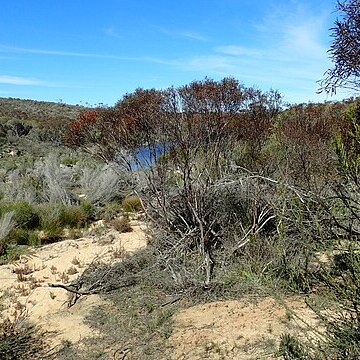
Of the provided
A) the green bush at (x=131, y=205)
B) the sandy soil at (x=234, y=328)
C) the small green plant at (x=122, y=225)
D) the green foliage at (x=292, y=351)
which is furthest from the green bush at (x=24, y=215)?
the green foliage at (x=292, y=351)

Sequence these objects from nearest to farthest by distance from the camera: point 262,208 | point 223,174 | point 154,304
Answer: point 154,304 → point 262,208 → point 223,174

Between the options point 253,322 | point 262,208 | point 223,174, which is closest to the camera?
point 253,322

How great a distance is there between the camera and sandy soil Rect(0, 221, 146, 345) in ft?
20.0

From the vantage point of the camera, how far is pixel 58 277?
814 cm

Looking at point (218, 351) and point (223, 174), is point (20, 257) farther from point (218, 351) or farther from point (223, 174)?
point (218, 351)

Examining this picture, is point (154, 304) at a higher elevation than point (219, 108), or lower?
lower

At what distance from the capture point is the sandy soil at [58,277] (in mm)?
6086

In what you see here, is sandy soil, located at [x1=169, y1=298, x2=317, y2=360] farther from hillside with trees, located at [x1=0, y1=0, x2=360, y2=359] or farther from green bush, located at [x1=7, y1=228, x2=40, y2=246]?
green bush, located at [x1=7, y1=228, x2=40, y2=246]

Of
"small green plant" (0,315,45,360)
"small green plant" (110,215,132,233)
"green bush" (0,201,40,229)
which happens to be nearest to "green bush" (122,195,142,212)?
"small green plant" (110,215,132,233)

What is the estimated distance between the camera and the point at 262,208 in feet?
25.3

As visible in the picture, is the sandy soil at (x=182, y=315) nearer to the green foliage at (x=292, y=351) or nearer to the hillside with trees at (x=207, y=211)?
the hillside with trees at (x=207, y=211)

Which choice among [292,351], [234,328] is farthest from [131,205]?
[292,351]

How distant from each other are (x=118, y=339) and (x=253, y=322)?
1586 mm

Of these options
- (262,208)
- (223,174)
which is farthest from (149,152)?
(262,208)
